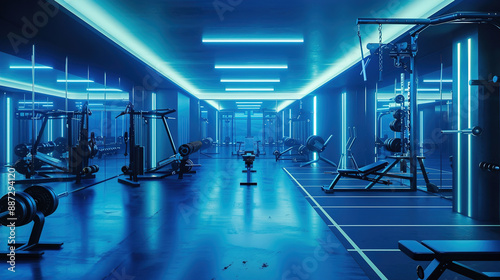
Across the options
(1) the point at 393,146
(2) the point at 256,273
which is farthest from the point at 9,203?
(1) the point at 393,146

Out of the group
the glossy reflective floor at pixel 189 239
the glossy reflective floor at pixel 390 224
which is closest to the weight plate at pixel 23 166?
the glossy reflective floor at pixel 189 239

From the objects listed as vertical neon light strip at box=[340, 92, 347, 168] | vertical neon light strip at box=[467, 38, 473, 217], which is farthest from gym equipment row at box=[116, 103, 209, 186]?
vertical neon light strip at box=[467, 38, 473, 217]

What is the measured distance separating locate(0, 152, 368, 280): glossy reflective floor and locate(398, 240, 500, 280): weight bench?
0.56 m

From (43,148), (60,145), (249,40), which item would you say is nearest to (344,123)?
(249,40)

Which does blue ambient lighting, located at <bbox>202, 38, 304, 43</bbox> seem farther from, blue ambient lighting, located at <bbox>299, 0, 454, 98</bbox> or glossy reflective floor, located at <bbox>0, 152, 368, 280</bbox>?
glossy reflective floor, located at <bbox>0, 152, 368, 280</bbox>

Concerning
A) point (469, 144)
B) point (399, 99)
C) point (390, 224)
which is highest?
point (399, 99)

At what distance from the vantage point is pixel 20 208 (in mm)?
2434

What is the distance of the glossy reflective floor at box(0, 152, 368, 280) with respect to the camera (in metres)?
2.30

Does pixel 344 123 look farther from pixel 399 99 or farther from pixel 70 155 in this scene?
pixel 70 155

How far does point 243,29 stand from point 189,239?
3.20 m

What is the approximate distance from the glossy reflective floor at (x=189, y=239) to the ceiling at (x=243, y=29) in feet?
7.93

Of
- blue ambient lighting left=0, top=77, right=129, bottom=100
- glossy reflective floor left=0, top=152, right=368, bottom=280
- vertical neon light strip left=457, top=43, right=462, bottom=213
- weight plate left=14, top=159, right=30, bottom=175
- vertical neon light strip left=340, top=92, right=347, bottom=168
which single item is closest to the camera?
glossy reflective floor left=0, top=152, right=368, bottom=280

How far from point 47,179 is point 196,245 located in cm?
461

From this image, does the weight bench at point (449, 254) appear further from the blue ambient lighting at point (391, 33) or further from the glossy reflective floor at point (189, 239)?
the blue ambient lighting at point (391, 33)
